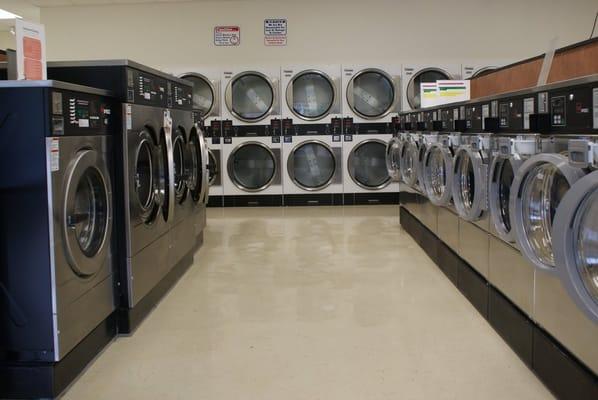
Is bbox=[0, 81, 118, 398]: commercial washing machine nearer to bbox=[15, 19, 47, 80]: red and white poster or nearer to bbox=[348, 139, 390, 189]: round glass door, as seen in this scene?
bbox=[15, 19, 47, 80]: red and white poster

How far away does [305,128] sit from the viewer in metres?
8.24

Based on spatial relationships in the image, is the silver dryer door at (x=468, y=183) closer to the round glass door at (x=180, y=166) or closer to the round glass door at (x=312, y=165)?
the round glass door at (x=180, y=166)

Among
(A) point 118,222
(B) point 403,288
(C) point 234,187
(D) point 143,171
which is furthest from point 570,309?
(C) point 234,187

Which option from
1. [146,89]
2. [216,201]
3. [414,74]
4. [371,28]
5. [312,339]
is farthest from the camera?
[371,28]

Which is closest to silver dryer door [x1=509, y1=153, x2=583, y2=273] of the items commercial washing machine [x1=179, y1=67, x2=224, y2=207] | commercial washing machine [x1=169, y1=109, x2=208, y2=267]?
commercial washing machine [x1=169, y1=109, x2=208, y2=267]

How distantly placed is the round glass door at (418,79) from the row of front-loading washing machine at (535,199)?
3927 mm

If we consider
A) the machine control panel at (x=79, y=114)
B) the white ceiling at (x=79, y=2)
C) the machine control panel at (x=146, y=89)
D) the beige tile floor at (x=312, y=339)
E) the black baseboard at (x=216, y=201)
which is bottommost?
the beige tile floor at (x=312, y=339)

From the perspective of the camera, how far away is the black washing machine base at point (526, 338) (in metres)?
2.22

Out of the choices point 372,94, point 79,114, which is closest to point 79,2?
point 372,94

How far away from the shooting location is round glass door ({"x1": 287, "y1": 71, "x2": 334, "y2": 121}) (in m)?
8.36

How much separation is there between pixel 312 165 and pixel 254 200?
2.95 ft

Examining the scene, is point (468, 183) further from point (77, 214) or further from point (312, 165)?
point (312, 165)

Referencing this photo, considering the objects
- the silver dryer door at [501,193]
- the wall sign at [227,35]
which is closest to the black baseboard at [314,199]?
the wall sign at [227,35]

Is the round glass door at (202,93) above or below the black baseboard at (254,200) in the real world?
above
